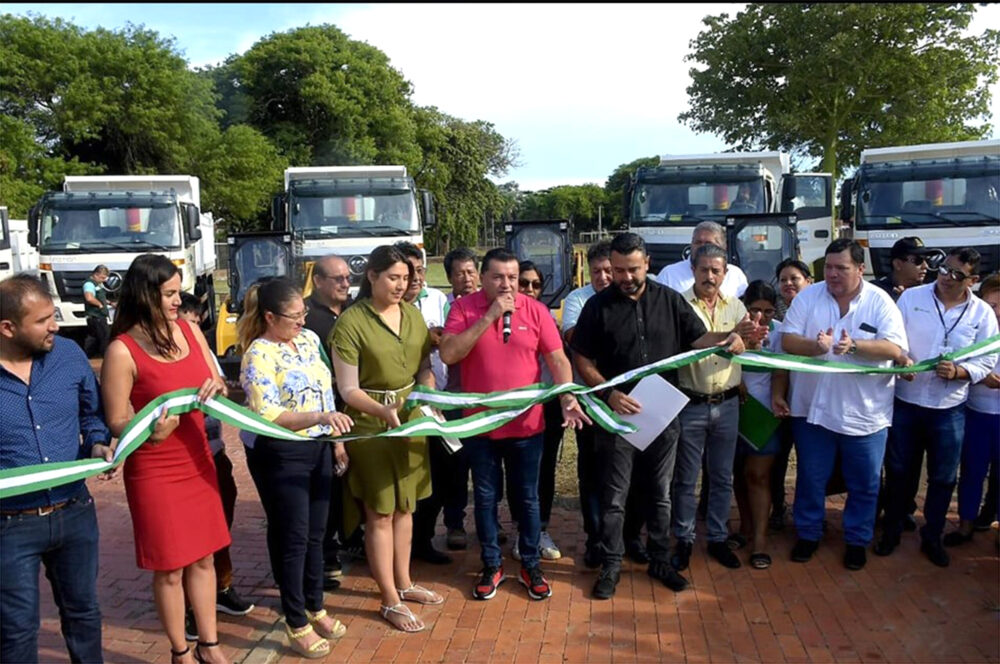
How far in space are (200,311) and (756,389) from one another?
347 centimetres

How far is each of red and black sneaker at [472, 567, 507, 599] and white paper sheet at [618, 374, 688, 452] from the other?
1.13 m

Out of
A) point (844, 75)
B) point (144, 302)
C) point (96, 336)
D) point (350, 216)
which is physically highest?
point (844, 75)

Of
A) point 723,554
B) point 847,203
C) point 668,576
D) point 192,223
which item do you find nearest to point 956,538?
point 723,554

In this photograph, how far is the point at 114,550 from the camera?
5.40 m

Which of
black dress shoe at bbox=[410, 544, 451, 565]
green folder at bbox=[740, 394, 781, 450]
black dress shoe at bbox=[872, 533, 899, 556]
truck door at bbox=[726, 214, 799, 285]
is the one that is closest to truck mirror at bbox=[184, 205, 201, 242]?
truck door at bbox=[726, 214, 799, 285]

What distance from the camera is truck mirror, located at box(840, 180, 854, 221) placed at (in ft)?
40.2

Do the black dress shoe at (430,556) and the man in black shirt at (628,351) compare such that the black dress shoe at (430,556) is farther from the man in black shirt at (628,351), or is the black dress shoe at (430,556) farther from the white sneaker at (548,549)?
the man in black shirt at (628,351)

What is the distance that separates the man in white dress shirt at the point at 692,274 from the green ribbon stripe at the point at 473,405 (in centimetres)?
79

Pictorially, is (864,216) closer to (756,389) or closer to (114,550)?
(756,389)

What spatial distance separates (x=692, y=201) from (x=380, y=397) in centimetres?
968

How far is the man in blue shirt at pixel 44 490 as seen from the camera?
302cm

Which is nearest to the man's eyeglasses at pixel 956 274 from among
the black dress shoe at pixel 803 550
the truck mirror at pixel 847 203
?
the black dress shoe at pixel 803 550

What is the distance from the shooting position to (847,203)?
12.3m

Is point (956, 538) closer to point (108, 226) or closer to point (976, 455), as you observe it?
point (976, 455)
